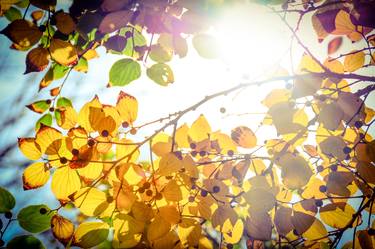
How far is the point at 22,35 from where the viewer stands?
4.02 ft

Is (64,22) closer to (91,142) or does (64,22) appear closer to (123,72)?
(123,72)

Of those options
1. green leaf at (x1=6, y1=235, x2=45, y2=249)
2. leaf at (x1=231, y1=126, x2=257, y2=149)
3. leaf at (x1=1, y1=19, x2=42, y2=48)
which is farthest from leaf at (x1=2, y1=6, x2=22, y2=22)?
leaf at (x1=231, y1=126, x2=257, y2=149)

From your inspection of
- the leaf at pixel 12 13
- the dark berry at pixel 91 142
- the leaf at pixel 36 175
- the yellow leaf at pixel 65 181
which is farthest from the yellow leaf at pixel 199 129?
the leaf at pixel 12 13

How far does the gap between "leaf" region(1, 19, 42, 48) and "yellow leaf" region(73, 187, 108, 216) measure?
73 cm

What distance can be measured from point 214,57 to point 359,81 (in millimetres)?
823

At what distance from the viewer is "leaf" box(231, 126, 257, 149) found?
1.48 m

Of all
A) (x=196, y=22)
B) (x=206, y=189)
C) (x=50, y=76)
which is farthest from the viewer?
(x=50, y=76)

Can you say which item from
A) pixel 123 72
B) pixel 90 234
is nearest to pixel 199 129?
pixel 123 72

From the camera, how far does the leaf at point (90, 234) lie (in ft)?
4.15

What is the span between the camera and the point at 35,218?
4.13 feet

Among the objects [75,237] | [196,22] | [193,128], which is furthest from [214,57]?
[75,237]

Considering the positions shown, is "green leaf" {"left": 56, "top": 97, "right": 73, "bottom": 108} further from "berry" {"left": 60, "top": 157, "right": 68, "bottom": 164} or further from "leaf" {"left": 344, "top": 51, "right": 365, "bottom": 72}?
"leaf" {"left": 344, "top": 51, "right": 365, "bottom": 72}

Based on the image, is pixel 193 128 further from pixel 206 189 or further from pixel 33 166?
pixel 33 166

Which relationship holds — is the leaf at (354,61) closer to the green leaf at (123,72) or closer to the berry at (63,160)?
the green leaf at (123,72)
